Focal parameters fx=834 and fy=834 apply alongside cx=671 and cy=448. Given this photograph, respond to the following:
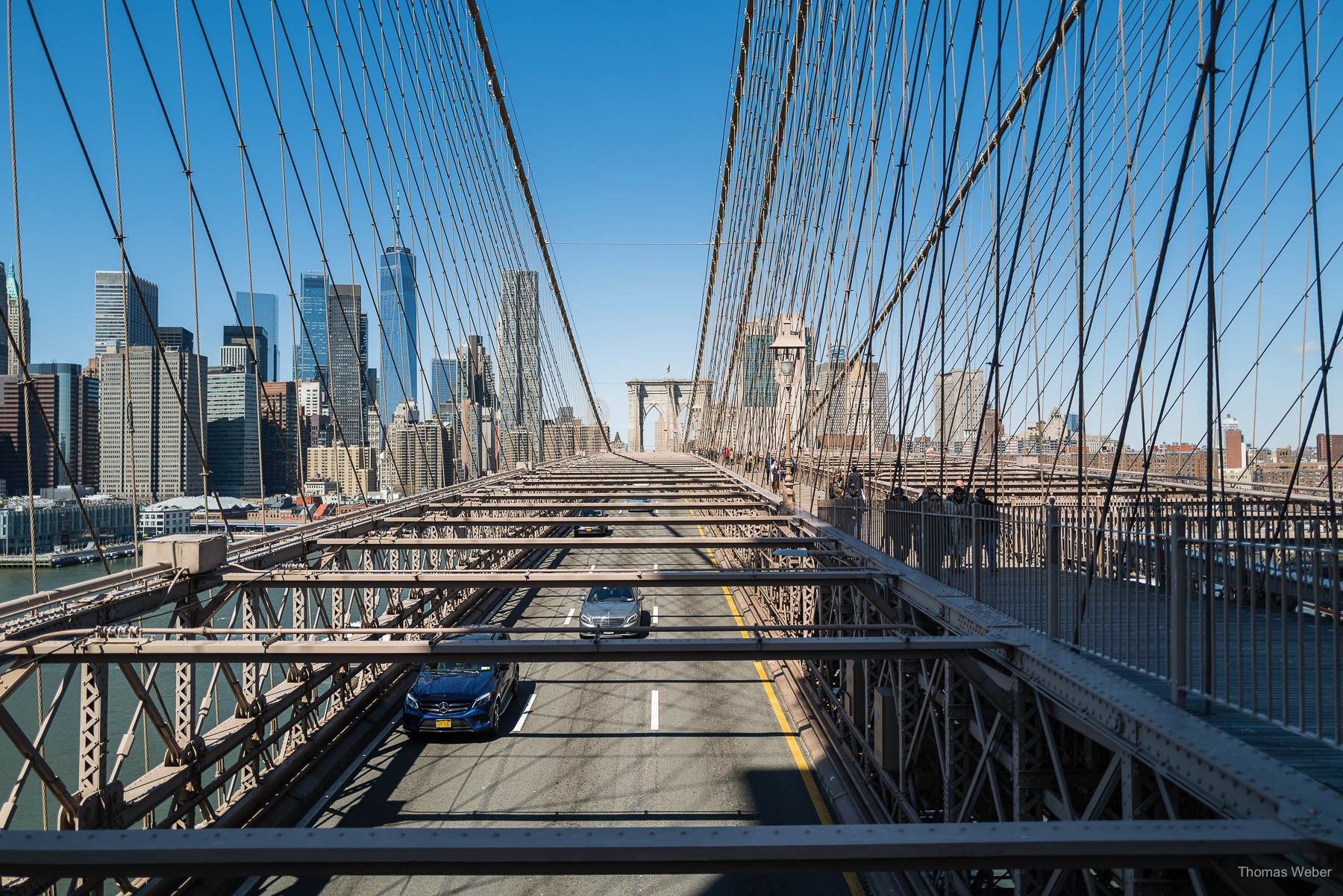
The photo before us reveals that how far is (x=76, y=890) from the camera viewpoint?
6141 mm

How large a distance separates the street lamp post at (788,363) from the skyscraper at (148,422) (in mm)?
13217

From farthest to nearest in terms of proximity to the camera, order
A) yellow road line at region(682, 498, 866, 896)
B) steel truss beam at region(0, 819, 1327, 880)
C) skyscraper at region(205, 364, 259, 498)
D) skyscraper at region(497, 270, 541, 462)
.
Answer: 1. skyscraper at region(497, 270, 541, 462)
2. skyscraper at region(205, 364, 259, 498)
3. yellow road line at region(682, 498, 866, 896)
4. steel truss beam at region(0, 819, 1327, 880)

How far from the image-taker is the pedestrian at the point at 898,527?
10531 mm

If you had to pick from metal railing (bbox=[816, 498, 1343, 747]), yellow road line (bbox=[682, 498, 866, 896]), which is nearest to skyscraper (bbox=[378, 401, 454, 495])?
yellow road line (bbox=[682, 498, 866, 896])

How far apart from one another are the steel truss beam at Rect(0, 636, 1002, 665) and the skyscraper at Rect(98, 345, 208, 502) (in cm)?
615

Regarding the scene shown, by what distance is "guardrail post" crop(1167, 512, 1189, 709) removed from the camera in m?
4.41

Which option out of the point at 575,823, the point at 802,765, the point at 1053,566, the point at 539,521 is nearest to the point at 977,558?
the point at 1053,566

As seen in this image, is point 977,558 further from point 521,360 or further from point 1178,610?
point 521,360

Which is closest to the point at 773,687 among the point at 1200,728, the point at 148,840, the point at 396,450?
the point at 1200,728

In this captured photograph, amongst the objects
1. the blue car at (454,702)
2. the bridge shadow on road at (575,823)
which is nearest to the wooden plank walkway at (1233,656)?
the bridge shadow on road at (575,823)

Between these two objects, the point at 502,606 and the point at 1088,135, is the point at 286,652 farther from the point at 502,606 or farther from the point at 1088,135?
the point at 1088,135

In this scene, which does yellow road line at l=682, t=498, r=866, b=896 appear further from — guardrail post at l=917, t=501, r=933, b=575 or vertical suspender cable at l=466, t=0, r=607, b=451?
vertical suspender cable at l=466, t=0, r=607, b=451

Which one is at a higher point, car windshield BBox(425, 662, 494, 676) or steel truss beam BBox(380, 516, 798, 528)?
steel truss beam BBox(380, 516, 798, 528)

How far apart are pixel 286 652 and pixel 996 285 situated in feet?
27.5
